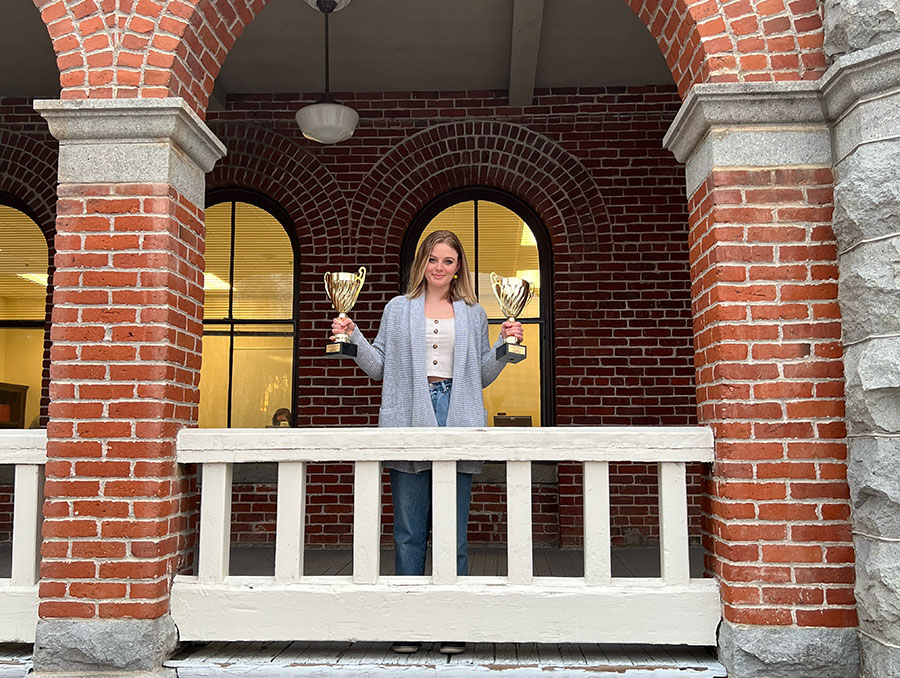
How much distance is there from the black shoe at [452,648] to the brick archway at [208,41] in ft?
Answer: 8.88

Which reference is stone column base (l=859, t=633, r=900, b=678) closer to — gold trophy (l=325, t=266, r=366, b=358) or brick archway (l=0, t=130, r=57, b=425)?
gold trophy (l=325, t=266, r=366, b=358)

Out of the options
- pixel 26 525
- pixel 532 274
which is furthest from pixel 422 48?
pixel 26 525

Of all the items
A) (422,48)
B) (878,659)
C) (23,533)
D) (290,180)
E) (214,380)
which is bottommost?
(878,659)

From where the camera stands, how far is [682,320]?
6.52 metres

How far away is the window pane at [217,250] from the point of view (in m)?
6.95

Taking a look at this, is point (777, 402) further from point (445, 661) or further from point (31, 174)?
point (31, 174)

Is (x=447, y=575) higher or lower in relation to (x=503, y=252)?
lower

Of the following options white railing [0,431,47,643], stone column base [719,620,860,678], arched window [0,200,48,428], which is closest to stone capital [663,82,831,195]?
stone column base [719,620,860,678]

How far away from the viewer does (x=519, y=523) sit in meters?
3.47

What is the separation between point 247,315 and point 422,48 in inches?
106

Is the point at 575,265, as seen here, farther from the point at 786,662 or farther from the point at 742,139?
the point at 786,662

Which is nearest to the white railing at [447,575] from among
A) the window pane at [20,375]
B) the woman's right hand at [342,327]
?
the woman's right hand at [342,327]

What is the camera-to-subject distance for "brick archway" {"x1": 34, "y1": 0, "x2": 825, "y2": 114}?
342cm

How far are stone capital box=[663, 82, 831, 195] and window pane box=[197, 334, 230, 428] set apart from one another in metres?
4.67
